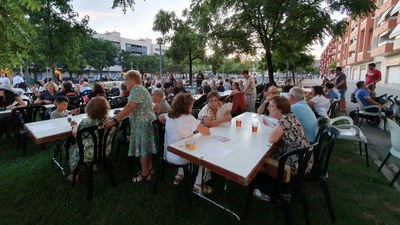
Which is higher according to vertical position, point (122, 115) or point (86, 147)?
point (122, 115)

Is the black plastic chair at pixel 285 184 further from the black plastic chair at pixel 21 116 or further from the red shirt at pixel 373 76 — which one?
the red shirt at pixel 373 76

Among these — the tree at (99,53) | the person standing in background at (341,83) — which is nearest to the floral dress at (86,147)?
the person standing in background at (341,83)

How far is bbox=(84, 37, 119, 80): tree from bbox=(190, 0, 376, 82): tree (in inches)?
1623

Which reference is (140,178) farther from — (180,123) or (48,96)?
(48,96)

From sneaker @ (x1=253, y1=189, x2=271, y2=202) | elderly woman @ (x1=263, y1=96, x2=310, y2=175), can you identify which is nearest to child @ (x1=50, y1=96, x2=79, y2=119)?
sneaker @ (x1=253, y1=189, x2=271, y2=202)

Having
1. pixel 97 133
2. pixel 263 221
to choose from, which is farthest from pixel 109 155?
pixel 263 221

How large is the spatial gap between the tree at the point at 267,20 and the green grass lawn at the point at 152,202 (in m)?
7.10

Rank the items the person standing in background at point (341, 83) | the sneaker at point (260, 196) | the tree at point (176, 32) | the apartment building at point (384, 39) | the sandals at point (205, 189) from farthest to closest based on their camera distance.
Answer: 1. the apartment building at point (384, 39)
2. the tree at point (176, 32)
3. the person standing in background at point (341, 83)
4. the sandals at point (205, 189)
5. the sneaker at point (260, 196)

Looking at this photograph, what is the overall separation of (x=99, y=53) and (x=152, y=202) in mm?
50455

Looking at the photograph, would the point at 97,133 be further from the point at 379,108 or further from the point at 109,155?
the point at 379,108

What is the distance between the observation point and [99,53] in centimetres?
4616

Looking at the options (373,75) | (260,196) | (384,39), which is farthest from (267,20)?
(384,39)

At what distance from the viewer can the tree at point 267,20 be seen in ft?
27.9

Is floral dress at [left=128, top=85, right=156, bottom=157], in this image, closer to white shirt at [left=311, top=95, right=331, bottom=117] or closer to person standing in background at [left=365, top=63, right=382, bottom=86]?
white shirt at [left=311, top=95, right=331, bottom=117]
